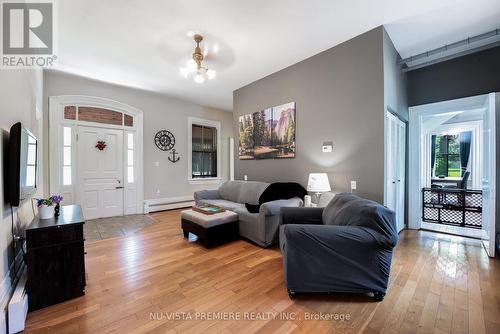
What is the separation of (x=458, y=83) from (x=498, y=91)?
19.3 inches

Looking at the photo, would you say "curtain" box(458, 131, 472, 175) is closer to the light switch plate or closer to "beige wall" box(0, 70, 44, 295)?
the light switch plate

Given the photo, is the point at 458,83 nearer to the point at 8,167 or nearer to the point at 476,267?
the point at 476,267

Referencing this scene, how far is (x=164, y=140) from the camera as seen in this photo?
18.0ft

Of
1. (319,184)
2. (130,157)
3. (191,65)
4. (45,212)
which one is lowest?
(45,212)

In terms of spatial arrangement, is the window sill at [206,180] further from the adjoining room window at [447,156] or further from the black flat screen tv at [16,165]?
the adjoining room window at [447,156]

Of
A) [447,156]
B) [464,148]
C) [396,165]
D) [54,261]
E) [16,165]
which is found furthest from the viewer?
[447,156]

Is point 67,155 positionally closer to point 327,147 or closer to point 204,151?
point 204,151

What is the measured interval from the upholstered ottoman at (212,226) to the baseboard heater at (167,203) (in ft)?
7.46

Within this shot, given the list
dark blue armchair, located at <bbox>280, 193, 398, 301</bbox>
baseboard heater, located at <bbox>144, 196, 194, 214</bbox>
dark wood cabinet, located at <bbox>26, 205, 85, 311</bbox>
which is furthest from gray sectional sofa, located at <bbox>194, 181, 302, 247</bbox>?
baseboard heater, located at <bbox>144, 196, 194, 214</bbox>

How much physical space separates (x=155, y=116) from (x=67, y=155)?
2.01 metres

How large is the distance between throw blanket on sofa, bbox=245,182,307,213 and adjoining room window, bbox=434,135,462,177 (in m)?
6.59

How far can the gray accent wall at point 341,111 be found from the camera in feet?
9.29

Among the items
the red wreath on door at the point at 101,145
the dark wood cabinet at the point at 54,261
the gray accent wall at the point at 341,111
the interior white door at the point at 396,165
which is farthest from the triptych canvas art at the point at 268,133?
the dark wood cabinet at the point at 54,261

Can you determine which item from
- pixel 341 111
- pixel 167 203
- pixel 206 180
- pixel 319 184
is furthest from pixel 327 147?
pixel 167 203
